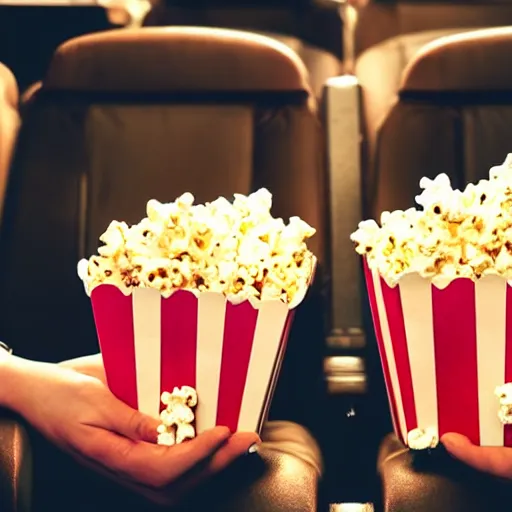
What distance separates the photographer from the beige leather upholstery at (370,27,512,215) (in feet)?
4.81

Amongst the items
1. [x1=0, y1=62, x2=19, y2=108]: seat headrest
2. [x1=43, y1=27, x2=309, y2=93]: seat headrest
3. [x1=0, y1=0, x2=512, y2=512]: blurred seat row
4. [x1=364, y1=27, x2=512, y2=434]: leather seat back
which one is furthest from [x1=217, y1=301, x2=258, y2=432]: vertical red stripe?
[x1=0, y1=62, x2=19, y2=108]: seat headrest

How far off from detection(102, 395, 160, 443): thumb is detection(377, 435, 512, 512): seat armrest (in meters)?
0.26

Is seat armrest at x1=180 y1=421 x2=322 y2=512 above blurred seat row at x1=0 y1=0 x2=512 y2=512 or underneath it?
underneath

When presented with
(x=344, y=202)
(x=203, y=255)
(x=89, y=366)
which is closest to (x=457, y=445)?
(x=203, y=255)

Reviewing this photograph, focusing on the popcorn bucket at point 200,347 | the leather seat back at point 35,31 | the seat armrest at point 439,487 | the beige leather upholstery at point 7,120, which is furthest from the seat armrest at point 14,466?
the leather seat back at point 35,31

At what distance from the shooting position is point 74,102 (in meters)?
1.56

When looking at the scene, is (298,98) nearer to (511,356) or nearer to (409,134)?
(409,134)

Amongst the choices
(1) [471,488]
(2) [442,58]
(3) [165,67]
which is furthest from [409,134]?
(1) [471,488]

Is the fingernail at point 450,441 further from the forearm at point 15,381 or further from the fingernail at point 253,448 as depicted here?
the forearm at point 15,381

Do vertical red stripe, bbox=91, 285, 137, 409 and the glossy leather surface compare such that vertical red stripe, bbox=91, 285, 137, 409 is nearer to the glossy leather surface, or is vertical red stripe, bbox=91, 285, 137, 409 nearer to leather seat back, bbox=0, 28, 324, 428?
the glossy leather surface

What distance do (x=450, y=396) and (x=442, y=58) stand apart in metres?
0.75

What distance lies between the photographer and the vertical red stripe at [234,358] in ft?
3.06

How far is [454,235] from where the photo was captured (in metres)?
0.91

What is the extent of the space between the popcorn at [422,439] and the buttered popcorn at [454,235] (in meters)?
0.17
